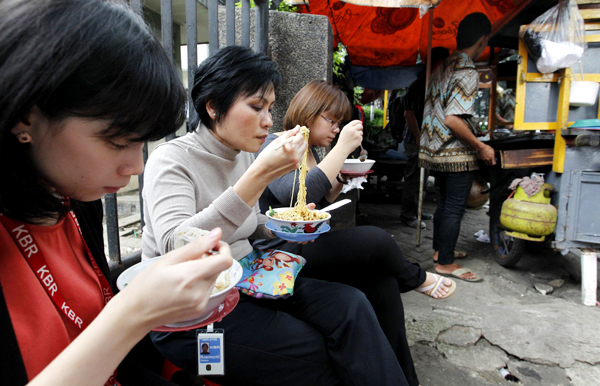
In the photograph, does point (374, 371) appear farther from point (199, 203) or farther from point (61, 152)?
point (61, 152)

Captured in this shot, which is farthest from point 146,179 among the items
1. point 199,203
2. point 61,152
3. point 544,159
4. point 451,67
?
point 544,159

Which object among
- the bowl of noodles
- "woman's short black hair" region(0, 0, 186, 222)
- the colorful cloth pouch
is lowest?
the colorful cloth pouch

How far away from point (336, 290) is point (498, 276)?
304cm

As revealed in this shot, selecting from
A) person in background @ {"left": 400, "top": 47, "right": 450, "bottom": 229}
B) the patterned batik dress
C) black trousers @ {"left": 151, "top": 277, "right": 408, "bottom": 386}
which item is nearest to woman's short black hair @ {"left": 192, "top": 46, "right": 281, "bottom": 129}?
black trousers @ {"left": 151, "top": 277, "right": 408, "bottom": 386}

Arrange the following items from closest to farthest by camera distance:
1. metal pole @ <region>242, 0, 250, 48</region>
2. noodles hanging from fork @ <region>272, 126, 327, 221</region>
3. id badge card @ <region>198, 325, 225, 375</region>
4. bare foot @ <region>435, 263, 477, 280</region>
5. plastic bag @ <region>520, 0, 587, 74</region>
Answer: id badge card @ <region>198, 325, 225, 375</region>
noodles hanging from fork @ <region>272, 126, 327, 221</region>
metal pole @ <region>242, 0, 250, 48</region>
plastic bag @ <region>520, 0, 587, 74</region>
bare foot @ <region>435, 263, 477, 280</region>

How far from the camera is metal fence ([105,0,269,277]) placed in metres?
1.97

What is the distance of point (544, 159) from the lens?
142 inches

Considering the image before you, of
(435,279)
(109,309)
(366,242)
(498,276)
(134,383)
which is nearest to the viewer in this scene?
(109,309)

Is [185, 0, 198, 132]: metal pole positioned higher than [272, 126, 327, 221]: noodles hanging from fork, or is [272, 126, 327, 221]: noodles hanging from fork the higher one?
[185, 0, 198, 132]: metal pole

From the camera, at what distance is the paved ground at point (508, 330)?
2406 millimetres

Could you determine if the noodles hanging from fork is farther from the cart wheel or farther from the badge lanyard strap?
the cart wheel

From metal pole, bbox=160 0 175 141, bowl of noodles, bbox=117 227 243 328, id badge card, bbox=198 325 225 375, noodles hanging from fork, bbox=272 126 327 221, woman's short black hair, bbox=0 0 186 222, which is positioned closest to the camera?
woman's short black hair, bbox=0 0 186 222

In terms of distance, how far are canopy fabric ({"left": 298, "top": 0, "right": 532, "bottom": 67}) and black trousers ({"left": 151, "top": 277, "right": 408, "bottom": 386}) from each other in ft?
14.5

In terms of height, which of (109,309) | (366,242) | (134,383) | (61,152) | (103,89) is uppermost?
(103,89)
